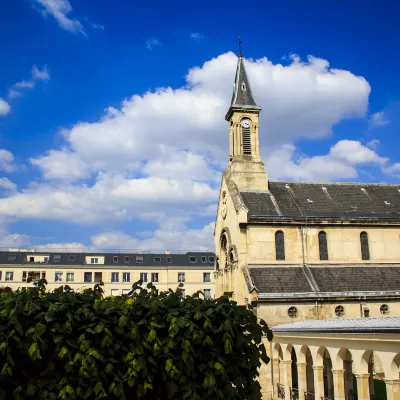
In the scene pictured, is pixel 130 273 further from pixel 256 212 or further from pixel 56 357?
pixel 56 357

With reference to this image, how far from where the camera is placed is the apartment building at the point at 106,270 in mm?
76438

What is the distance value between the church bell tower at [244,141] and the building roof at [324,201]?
137 centimetres

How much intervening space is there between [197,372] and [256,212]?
29.0 meters

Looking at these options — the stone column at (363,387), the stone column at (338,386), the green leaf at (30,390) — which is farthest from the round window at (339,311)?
the green leaf at (30,390)

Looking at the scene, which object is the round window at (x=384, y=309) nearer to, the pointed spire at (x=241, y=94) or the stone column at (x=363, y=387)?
the stone column at (x=363, y=387)

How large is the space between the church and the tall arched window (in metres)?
0.10

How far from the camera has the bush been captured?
392 inches

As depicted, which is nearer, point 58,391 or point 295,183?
point 58,391

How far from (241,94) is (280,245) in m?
16.7

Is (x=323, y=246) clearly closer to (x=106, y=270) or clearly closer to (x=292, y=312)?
(x=292, y=312)

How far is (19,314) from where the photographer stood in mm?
10023

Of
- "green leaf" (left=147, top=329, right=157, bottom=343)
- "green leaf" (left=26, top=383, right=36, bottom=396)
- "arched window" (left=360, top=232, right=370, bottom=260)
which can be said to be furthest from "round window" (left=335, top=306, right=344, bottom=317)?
"green leaf" (left=26, top=383, right=36, bottom=396)

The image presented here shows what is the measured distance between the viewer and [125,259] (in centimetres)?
8056

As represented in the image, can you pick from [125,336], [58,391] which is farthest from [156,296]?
[58,391]
